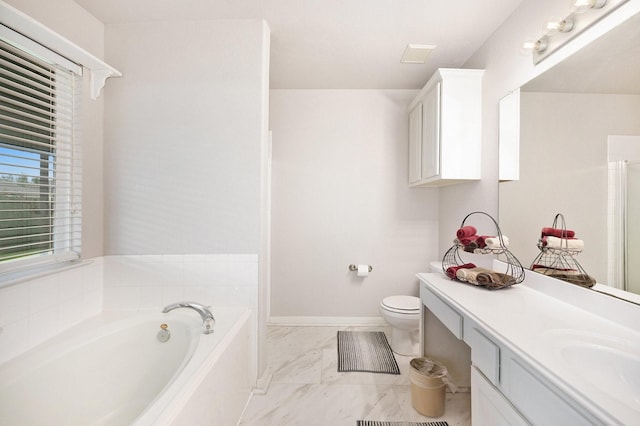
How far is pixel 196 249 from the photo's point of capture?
1964 mm

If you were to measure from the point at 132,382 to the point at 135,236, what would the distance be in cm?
88

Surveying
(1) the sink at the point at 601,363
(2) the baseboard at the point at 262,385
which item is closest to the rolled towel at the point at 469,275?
(1) the sink at the point at 601,363

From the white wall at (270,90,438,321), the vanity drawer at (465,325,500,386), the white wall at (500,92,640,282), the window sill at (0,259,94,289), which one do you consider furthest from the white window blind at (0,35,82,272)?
the white wall at (500,92,640,282)

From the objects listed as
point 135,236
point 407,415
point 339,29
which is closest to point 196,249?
point 135,236

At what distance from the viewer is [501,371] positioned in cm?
105

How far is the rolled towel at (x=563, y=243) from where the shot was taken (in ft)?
4.30

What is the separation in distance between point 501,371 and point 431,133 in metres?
1.72

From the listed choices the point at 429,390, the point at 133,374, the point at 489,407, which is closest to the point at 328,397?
the point at 429,390

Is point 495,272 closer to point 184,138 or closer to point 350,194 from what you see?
point 350,194

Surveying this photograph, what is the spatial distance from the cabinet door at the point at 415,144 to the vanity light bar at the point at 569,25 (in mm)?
1012

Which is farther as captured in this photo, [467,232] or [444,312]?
[467,232]

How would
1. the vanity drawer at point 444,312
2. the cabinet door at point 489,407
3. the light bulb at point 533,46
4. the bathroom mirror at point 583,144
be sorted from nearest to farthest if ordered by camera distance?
the cabinet door at point 489,407 < the bathroom mirror at point 583,144 < the vanity drawer at point 444,312 < the light bulb at point 533,46

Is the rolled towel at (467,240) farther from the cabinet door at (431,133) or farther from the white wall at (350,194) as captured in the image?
the white wall at (350,194)

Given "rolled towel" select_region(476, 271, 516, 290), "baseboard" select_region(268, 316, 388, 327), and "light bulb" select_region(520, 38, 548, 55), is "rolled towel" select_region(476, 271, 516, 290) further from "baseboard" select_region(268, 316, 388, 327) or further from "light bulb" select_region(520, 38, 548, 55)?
"baseboard" select_region(268, 316, 388, 327)
